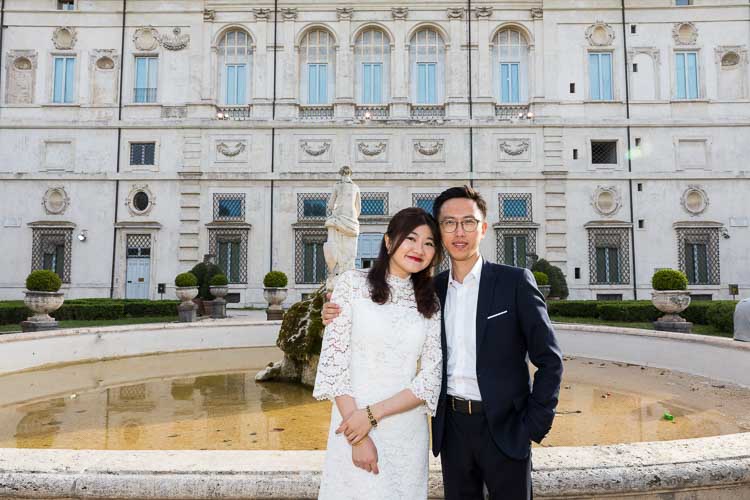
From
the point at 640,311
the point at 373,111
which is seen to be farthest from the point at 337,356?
the point at 373,111

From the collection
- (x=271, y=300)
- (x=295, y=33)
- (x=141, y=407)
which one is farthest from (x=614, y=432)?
(x=295, y=33)

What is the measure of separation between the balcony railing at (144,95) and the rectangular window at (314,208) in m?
9.13

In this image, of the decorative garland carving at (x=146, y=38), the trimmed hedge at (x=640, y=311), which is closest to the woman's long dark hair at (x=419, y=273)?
the trimmed hedge at (x=640, y=311)

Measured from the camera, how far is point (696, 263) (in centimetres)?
2158

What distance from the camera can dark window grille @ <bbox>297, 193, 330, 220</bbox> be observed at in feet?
72.6

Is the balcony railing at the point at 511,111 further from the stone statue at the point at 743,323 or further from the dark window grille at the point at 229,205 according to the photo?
the stone statue at the point at 743,323

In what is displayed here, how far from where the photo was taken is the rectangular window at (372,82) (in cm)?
2305

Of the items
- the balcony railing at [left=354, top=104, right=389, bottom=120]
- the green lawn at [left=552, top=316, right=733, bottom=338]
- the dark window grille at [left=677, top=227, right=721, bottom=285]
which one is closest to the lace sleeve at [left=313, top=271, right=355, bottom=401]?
the green lawn at [left=552, top=316, right=733, bottom=338]

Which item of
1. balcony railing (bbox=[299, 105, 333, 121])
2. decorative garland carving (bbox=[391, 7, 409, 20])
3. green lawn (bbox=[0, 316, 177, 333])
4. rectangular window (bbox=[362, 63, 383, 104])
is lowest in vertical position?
green lawn (bbox=[0, 316, 177, 333])

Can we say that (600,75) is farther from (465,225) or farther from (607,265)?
(465,225)

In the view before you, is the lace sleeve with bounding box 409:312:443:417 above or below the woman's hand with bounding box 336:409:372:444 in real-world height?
above

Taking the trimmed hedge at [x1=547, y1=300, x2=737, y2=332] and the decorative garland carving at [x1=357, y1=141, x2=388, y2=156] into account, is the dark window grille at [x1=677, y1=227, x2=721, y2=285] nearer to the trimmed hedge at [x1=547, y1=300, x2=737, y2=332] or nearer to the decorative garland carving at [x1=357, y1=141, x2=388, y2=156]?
the trimmed hedge at [x1=547, y1=300, x2=737, y2=332]

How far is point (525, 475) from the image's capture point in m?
1.93

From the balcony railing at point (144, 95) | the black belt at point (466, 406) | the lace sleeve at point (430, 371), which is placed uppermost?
the balcony railing at point (144, 95)
